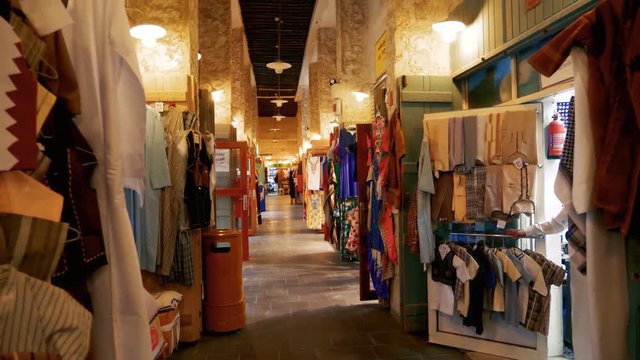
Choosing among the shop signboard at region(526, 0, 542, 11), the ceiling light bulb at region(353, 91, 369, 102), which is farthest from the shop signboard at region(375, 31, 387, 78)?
the shop signboard at region(526, 0, 542, 11)

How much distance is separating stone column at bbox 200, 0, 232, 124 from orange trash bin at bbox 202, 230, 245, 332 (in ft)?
13.2

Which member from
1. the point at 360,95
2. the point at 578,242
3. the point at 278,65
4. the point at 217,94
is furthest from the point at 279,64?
the point at 578,242

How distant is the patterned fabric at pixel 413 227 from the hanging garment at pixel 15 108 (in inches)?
137

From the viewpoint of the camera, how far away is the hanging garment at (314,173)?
1106cm

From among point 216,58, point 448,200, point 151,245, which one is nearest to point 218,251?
point 151,245

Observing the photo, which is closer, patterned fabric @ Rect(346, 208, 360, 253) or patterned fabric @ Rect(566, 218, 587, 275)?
patterned fabric @ Rect(566, 218, 587, 275)

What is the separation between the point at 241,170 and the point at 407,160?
400 centimetres

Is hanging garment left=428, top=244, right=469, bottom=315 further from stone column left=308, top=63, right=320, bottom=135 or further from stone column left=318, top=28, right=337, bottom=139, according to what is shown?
stone column left=308, top=63, right=320, bottom=135

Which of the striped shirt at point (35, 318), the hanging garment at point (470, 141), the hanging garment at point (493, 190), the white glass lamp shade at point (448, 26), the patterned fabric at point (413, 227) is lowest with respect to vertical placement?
the patterned fabric at point (413, 227)

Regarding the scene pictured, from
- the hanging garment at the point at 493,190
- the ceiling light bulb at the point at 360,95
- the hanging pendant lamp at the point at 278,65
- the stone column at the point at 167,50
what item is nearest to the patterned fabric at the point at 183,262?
the stone column at the point at 167,50

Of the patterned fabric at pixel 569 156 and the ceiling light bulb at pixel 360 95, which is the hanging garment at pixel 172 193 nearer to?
the patterned fabric at pixel 569 156

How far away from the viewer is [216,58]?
8.07m

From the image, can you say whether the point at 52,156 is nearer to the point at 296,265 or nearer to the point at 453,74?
the point at 453,74

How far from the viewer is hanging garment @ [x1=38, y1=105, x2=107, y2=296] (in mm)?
1076
